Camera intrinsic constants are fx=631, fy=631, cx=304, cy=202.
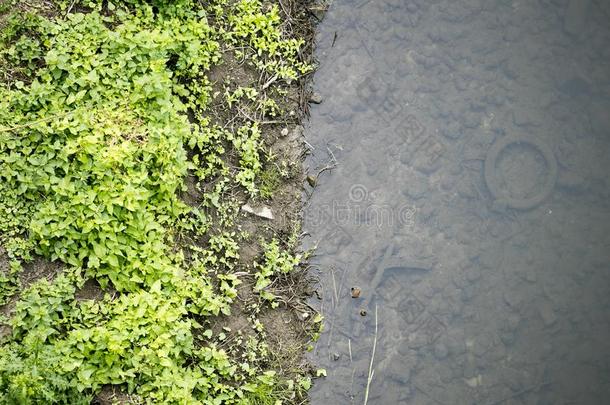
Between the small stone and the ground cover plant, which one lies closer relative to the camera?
the ground cover plant

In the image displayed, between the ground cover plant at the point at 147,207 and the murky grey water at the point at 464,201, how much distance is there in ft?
1.38

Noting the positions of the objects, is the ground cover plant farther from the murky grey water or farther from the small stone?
the murky grey water

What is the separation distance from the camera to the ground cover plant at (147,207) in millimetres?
4105

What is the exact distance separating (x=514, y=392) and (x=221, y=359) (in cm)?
233

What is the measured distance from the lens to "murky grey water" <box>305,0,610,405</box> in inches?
197

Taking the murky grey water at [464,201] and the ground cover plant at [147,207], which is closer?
the ground cover plant at [147,207]

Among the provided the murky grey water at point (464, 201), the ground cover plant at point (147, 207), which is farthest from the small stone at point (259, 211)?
the murky grey water at point (464, 201)

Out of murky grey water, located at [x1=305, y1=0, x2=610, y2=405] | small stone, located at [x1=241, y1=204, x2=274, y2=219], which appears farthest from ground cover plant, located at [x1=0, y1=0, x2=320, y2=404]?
murky grey water, located at [x1=305, y1=0, x2=610, y2=405]

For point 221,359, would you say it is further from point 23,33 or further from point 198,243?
point 23,33

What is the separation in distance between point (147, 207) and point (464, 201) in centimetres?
259

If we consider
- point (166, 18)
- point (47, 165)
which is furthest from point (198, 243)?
point (166, 18)

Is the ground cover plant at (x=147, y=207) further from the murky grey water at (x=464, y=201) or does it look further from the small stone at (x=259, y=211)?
the murky grey water at (x=464, y=201)

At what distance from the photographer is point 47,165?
4.17 m

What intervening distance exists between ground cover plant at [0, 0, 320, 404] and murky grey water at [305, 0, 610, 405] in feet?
1.38
